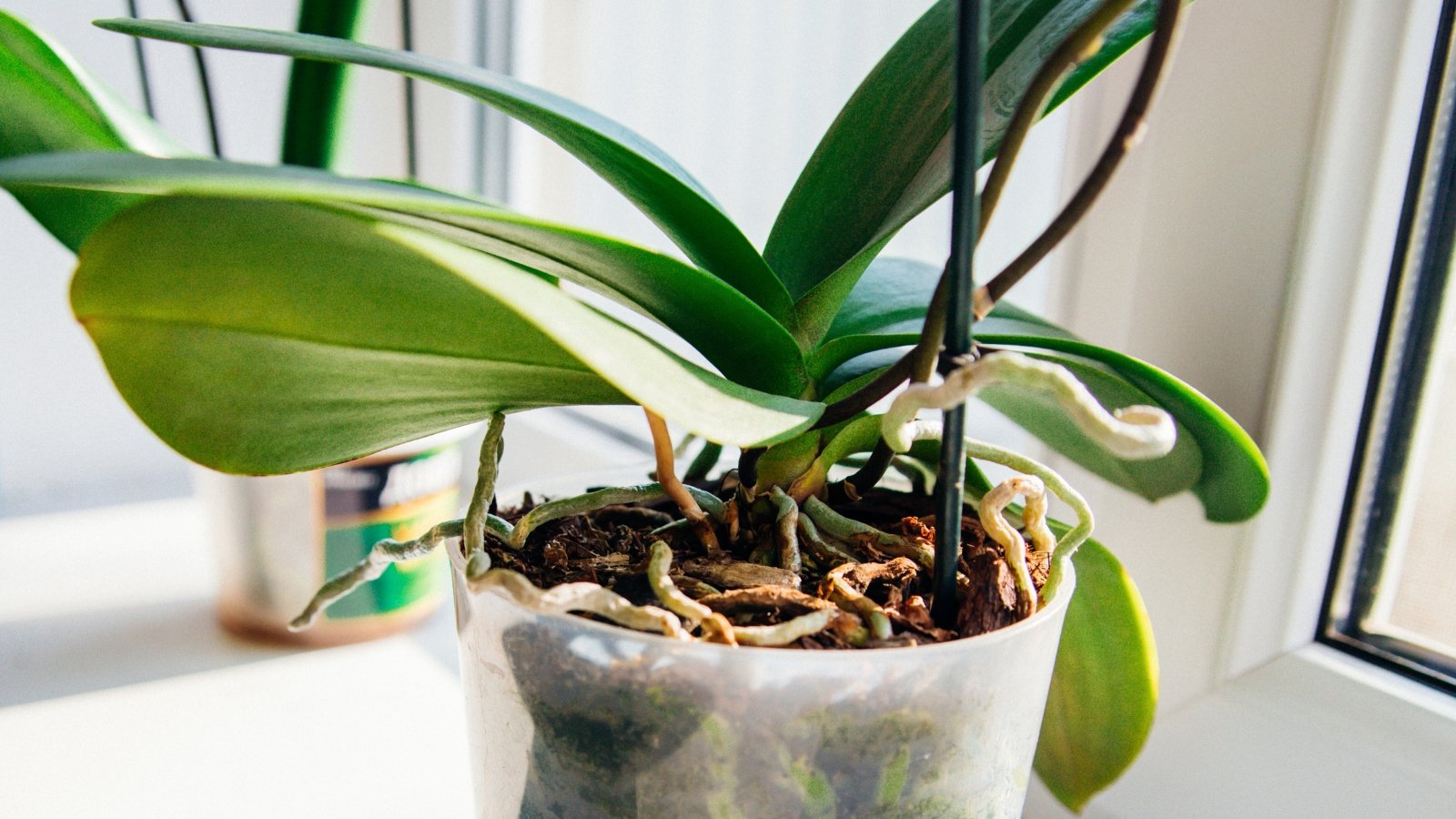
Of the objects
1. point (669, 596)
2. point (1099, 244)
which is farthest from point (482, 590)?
point (1099, 244)

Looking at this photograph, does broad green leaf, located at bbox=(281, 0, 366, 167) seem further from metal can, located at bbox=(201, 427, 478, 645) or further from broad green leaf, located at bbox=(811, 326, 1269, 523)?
broad green leaf, located at bbox=(811, 326, 1269, 523)

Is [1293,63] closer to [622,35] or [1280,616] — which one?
[1280,616]

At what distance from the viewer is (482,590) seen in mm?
282

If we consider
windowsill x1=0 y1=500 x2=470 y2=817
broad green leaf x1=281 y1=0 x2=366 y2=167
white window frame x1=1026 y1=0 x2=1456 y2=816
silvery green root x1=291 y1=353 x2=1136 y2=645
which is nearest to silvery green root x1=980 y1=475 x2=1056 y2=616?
silvery green root x1=291 y1=353 x2=1136 y2=645

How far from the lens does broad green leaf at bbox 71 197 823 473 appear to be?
0.22 meters

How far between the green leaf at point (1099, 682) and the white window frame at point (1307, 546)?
13cm

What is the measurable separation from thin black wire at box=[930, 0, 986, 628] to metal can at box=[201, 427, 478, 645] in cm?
47

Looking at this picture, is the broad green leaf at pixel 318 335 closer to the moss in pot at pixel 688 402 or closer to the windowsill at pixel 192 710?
the moss in pot at pixel 688 402

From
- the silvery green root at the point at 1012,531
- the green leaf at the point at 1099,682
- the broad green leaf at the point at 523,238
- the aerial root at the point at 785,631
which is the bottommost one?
the green leaf at the point at 1099,682

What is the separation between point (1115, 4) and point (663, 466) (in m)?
0.19

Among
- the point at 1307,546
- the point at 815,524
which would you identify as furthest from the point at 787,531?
the point at 1307,546

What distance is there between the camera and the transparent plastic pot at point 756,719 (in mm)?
260

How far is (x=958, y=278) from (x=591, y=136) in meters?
0.13

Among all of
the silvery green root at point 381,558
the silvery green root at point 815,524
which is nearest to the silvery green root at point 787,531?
the silvery green root at point 815,524
